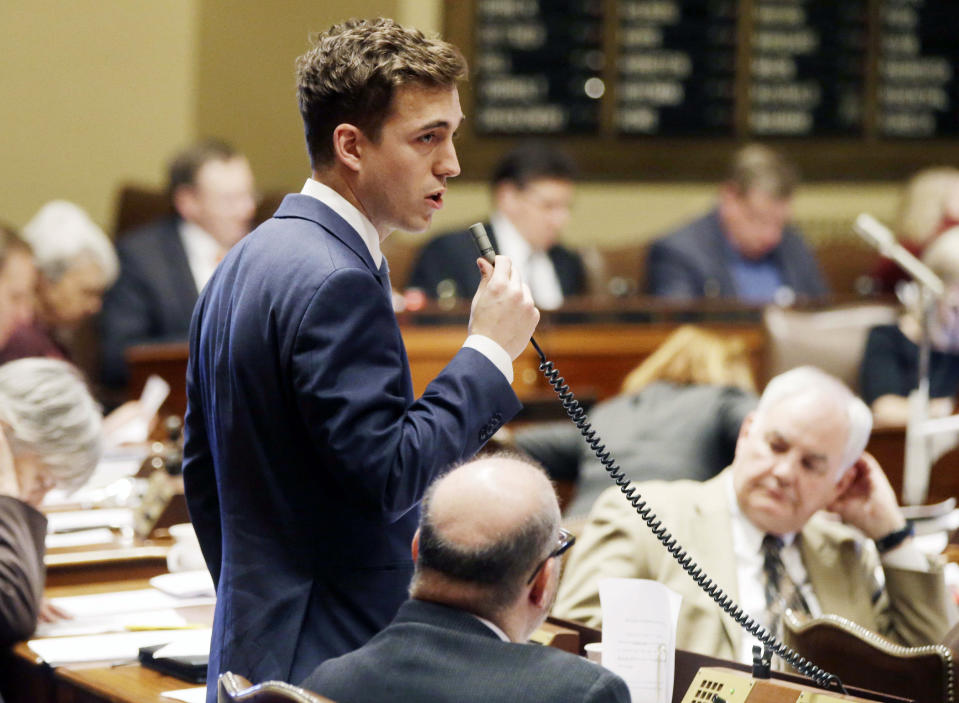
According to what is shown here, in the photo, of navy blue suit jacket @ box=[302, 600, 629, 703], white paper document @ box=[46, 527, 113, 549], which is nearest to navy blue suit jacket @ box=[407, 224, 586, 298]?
white paper document @ box=[46, 527, 113, 549]

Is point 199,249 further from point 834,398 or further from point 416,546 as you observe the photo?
point 416,546

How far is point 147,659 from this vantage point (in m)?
2.37

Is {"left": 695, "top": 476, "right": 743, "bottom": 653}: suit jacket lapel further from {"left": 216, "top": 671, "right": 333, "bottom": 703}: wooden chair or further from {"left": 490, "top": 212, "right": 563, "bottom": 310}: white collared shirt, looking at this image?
{"left": 490, "top": 212, "right": 563, "bottom": 310}: white collared shirt

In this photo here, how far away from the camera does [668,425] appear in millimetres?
3898

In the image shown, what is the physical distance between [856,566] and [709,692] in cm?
106

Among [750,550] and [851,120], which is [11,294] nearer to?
[750,550]

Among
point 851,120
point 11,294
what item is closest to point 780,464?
point 11,294

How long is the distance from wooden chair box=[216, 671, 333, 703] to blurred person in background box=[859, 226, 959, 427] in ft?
12.2

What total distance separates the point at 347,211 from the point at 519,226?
4.23 meters

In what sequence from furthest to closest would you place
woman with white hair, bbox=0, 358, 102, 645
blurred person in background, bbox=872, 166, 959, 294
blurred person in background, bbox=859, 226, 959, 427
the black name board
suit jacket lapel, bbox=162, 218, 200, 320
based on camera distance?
the black name board, blurred person in background, bbox=872, 166, 959, 294, suit jacket lapel, bbox=162, 218, 200, 320, blurred person in background, bbox=859, 226, 959, 427, woman with white hair, bbox=0, 358, 102, 645

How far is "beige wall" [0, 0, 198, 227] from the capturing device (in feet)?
21.5

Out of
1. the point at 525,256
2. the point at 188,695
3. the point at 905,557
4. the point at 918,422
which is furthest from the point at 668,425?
the point at 525,256

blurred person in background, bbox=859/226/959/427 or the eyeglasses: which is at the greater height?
the eyeglasses

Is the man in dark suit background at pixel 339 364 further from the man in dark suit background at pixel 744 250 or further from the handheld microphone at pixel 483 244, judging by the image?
the man in dark suit background at pixel 744 250
